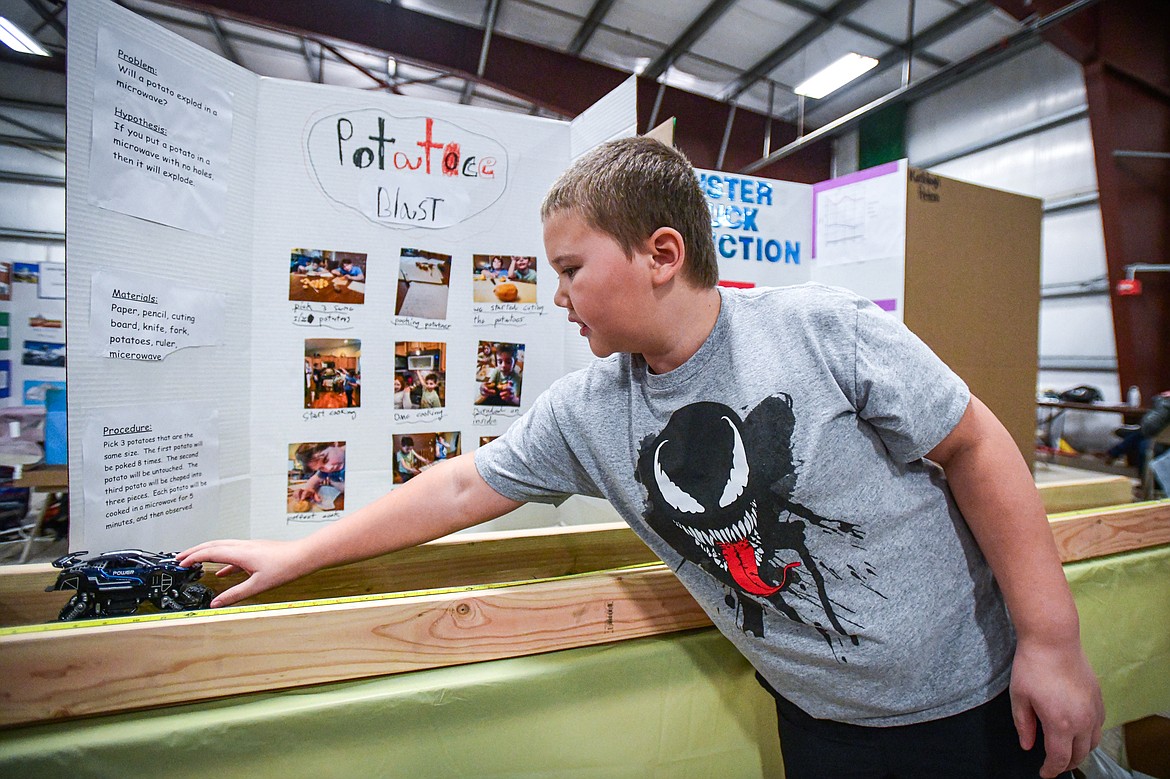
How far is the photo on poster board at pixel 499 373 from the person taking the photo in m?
1.20

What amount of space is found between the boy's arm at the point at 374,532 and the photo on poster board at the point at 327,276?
1.70 feet

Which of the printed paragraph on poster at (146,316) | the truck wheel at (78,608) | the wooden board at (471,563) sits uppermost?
the printed paragraph on poster at (146,316)

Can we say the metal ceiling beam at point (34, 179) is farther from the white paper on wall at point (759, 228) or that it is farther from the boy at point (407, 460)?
the white paper on wall at point (759, 228)

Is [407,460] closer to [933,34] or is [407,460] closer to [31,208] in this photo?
[31,208]

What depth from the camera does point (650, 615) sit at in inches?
28.3

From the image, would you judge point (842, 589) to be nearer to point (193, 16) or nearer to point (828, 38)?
point (828, 38)

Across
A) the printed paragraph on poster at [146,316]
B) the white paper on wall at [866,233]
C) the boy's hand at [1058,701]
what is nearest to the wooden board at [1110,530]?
the boy's hand at [1058,701]

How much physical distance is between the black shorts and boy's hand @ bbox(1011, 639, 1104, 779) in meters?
0.03

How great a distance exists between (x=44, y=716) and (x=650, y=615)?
630mm

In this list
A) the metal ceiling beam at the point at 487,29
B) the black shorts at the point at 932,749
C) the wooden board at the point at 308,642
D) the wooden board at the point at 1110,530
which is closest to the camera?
the wooden board at the point at 308,642

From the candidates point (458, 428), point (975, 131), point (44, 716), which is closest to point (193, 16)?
point (458, 428)

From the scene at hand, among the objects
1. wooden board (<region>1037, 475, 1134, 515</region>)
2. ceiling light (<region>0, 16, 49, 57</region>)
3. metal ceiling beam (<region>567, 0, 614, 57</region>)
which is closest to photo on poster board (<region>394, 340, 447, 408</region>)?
ceiling light (<region>0, 16, 49, 57</region>)

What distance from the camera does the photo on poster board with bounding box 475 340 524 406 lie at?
1.20 meters

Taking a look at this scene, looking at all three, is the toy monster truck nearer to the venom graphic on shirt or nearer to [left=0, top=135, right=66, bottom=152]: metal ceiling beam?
the venom graphic on shirt
